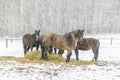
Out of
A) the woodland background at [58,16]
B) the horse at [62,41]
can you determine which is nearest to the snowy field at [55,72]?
the horse at [62,41]

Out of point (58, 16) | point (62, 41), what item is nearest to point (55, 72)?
point (62, 41)

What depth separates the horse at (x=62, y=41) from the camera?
65.9 ft

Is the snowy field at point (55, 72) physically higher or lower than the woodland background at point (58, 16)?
lower

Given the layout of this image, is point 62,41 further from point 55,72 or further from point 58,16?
point 58,16

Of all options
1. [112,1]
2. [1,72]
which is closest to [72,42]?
[1,72]

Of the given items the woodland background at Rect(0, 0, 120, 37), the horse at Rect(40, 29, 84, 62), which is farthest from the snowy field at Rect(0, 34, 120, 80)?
the woodland background at Rect(0, 0, 120, 37)

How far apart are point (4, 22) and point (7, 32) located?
2.18m

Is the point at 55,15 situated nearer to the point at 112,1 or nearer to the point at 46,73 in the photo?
the point at 112,1

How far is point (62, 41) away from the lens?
795 inches

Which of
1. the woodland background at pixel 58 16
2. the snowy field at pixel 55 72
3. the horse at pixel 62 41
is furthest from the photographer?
the woodland background at pixel 58 16

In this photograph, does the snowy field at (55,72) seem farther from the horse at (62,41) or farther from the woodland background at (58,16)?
the woodland background at (58,16)

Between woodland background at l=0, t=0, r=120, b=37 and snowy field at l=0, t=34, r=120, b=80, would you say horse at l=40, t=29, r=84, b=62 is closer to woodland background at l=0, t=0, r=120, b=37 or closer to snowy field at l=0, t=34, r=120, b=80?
snowy field at l=0, t=34, r=120, b=80

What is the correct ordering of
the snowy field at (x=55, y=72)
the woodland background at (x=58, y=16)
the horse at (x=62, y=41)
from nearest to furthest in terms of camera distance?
the snowy field at (x=55, y=72) → the horse at (x=62, y=41) → the woodland background at (x=58, y=16)

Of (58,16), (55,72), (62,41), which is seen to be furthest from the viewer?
(58,16)
